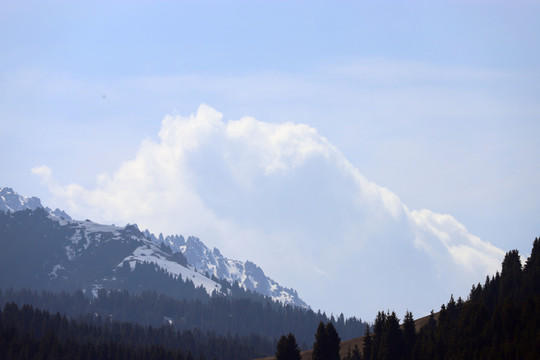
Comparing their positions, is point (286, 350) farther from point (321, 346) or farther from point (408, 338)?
point (408, 338)

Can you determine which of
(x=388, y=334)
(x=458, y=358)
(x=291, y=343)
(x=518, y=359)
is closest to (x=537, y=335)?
(x=518, y=359)

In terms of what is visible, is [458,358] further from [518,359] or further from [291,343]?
[291,343]

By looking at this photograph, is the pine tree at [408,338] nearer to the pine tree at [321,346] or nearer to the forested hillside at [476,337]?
the forested hillside at [476,337]

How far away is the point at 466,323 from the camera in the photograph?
7662 inches

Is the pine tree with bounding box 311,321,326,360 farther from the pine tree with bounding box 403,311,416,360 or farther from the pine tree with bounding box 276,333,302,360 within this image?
the pine tree with bounding box 403,311,416,360

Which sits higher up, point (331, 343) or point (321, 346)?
point (331, 343)

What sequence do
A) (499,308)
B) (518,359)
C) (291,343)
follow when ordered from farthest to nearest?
(499,308), (291,343), (518,359)

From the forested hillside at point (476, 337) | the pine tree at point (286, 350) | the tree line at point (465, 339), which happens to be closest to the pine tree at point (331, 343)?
the tree line at point (465, 339)

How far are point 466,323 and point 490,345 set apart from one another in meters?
11.6

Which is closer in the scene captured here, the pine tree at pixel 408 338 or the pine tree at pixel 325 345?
the pine tree at pixel 325 345

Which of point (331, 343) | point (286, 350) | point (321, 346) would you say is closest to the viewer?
point (286, 350)

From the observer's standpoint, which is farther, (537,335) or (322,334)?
(322,334)

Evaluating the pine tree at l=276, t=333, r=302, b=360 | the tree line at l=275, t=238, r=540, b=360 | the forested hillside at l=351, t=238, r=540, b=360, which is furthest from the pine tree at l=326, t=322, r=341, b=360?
the forested hillside at l=351, t=238, r=540, b=360

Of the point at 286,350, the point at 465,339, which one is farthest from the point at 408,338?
the point at 286,350
